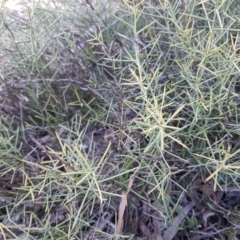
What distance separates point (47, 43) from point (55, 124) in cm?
24

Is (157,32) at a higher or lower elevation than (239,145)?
higher

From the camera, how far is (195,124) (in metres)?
1.17

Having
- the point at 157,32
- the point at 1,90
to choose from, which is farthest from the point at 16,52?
the point at 157,32

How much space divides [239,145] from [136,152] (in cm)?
29

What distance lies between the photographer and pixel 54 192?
1.26 meters

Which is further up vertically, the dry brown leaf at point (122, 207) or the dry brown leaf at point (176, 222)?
the dry brown leaf at point (122, 207)

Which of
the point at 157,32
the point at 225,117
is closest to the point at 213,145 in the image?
the point at 225,117

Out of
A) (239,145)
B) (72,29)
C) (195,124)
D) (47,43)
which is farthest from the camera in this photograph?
(72,29)

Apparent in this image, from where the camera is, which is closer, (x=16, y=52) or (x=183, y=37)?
(x=183, y=37)

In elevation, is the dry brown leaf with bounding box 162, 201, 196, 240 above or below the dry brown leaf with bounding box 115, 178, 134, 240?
below

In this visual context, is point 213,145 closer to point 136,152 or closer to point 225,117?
point 225,117

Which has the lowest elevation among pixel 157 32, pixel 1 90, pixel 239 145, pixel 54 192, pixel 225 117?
pixel 239 145

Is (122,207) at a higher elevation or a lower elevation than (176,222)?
higher

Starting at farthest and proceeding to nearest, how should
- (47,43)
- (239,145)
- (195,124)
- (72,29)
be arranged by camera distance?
(72,29), (47,43), (239,145), (195,124)
